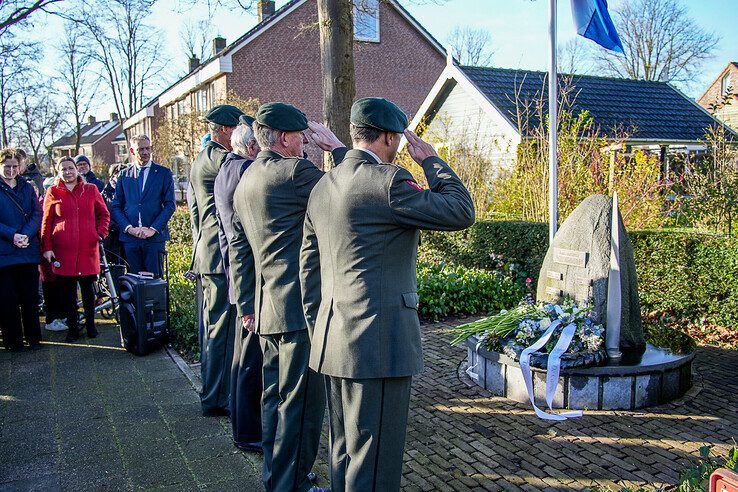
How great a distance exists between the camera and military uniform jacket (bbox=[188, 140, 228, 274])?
498 cm

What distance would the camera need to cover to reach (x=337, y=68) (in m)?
7.55

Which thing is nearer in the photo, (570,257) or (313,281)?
(313,281)

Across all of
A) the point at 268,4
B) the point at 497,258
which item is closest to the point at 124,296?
the point at 497,258

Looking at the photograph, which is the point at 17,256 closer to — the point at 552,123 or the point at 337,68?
the point at 337,68

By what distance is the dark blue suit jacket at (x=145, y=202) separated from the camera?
7.83m

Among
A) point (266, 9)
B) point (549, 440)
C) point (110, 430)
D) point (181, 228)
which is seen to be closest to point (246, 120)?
point (110, 430)

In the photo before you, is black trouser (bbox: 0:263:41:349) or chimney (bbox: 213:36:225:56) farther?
chimney (bbox: 213:36:225:56)

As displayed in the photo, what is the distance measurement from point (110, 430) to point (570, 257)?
4127 mm

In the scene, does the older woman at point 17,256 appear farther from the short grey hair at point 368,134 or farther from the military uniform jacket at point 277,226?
the short grey hair at point 368,134

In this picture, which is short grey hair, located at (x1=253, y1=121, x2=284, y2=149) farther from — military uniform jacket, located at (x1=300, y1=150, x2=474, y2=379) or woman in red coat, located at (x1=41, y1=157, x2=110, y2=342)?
woman in red coat, located at (x1=41, y1=157, x2=110, y2=342)

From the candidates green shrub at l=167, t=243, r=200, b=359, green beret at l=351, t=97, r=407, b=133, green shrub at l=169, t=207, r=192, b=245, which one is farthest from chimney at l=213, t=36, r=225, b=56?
green beret at l=351, t=97, r=407, b=133

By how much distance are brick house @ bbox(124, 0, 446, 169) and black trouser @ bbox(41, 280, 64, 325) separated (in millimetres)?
20146

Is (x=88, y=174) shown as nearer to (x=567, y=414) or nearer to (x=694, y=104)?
(x=567, y=414)

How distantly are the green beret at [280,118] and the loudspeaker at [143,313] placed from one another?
380 cm
